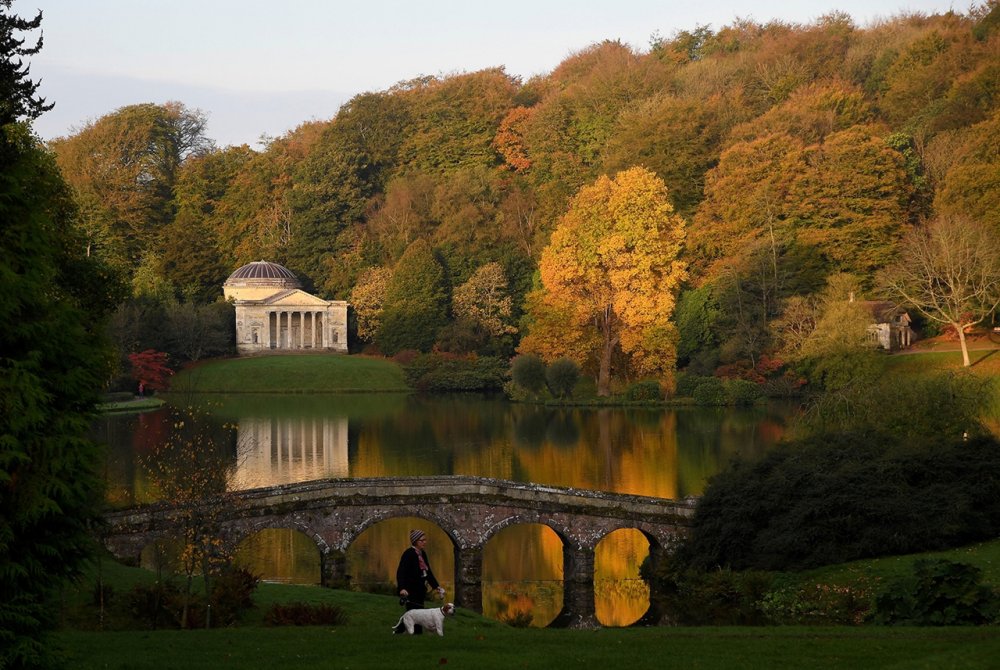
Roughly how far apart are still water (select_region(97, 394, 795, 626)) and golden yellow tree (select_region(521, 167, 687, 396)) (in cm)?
561

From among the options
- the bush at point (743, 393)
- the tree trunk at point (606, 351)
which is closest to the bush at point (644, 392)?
the tree trunk at point (606, 351)

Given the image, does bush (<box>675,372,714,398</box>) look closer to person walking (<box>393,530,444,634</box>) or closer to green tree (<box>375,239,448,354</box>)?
green tree (<box>375,239,448,354</box>)

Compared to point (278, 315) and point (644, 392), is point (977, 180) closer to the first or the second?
point (644, 392)

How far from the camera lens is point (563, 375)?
72.3m

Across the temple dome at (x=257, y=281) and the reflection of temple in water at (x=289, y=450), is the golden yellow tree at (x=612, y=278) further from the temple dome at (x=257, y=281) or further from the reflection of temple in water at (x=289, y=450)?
the temple dome at (x=257, y=281)

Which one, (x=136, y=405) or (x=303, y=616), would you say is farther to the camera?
(x=136, y=405)

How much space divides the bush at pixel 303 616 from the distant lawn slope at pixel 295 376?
6201 cm

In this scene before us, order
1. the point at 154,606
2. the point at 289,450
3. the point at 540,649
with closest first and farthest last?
the point at 540,649 < the point at 154,606 < the point at 289,450

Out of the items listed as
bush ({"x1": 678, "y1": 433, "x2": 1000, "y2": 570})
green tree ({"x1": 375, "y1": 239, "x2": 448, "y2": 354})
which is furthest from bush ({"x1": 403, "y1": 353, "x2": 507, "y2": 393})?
bush ({"x1": 678, "y1": 433, "x2": 1000, "y2": 570})

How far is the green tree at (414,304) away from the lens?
89.7m

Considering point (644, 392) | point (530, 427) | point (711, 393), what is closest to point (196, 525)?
point (530, 427)

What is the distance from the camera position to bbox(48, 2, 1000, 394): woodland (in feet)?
239

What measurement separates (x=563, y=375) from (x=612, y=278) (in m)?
6.79

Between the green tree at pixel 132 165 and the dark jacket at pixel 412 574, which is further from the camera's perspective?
the green tree at pixel 132 165
